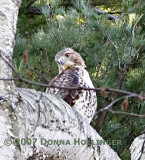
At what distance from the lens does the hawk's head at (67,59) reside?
198 inches

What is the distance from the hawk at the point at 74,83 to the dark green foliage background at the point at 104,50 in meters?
0.19

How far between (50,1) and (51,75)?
790 mm

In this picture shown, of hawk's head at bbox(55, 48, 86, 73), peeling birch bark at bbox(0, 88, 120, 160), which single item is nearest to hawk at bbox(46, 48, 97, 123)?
hawk's head at bbox(55, 48, 86, 73)

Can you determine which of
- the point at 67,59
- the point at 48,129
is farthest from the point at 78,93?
the point at 48,129

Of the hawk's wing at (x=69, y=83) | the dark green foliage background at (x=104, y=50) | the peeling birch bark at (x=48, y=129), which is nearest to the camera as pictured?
the peeling birch bark at (x=48, y=129)

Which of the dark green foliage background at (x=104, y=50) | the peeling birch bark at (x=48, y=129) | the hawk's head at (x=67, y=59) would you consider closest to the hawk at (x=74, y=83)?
the hawk's head at (x=67, y=59)

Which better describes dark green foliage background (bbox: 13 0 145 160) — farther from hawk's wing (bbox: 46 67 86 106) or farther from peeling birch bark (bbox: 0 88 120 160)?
peeling birch bark (bbox: 0 88 120 160)

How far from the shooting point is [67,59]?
5.13 meters

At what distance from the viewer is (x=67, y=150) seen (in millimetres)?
2742

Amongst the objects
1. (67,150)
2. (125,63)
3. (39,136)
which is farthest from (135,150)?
(125,63)

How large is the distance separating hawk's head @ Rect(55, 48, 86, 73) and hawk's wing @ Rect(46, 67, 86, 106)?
0.26 meters

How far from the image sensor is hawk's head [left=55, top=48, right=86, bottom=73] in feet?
16.5

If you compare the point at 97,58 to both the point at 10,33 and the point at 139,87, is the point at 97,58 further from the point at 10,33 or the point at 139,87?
the point at 10,33

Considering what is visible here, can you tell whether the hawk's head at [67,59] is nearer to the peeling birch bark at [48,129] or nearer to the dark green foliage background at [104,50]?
the dark green foliage background at [104,50]
